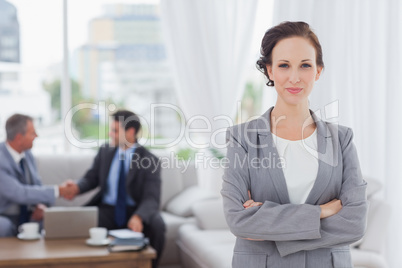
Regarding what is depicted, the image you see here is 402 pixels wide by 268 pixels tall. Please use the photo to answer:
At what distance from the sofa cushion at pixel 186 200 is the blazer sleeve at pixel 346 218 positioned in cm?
265

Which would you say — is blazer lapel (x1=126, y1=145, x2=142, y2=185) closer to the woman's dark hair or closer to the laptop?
the laptop

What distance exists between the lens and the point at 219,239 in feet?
11.9

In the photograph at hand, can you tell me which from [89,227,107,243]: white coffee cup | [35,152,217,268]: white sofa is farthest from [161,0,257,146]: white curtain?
[89,227,107,243]: white coffee cup

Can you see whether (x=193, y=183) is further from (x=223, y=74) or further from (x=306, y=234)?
(x=306, y=234)

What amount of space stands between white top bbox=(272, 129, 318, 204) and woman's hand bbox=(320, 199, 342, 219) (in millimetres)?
61

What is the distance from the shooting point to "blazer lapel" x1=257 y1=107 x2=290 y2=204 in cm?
159

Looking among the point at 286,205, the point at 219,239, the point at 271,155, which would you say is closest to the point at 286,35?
the point at 271,155

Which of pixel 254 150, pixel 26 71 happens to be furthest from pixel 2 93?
pixel 254 150

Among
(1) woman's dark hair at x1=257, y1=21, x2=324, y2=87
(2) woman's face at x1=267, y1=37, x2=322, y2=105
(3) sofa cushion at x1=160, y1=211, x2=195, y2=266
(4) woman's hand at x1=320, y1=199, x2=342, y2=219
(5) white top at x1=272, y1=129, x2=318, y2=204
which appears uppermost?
(1) woman's dark hair at x1=257, y1=21, x2=324, y2=87

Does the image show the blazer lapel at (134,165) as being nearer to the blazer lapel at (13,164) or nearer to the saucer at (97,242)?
the blazer lapel at (13,164)

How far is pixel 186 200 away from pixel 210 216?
0.54 m

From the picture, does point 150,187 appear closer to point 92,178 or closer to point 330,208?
point 92,178

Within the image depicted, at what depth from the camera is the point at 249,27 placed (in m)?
4.51

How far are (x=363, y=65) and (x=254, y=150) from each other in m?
1.83
